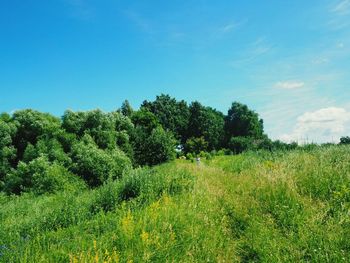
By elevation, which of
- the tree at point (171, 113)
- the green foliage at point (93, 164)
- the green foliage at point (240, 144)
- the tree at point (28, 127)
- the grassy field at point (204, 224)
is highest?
the tree at point (171, 113)

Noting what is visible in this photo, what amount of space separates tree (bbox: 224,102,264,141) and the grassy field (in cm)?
4493

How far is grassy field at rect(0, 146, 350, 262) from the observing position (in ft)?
17.3

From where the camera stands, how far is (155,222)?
6109 mm

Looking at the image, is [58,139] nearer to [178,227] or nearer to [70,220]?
[70,220]

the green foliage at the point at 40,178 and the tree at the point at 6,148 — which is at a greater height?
the tree at the point at 6,148

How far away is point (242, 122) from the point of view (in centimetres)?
5484

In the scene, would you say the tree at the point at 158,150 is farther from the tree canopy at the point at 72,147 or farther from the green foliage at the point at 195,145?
the green foliage at the point at 195,145

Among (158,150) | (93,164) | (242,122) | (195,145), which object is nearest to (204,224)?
(93,164)

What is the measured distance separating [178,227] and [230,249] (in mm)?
1031

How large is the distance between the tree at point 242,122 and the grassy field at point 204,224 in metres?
44.9

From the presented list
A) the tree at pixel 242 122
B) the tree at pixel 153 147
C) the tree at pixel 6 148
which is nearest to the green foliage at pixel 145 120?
the tree at pixel 153 147

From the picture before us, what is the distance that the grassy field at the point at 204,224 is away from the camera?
526 centimetres

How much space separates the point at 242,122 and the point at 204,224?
4972 centimetres

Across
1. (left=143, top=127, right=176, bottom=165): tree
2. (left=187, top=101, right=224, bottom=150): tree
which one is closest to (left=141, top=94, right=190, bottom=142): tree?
(left=187, top=101, right=224, bottom=150): tree
